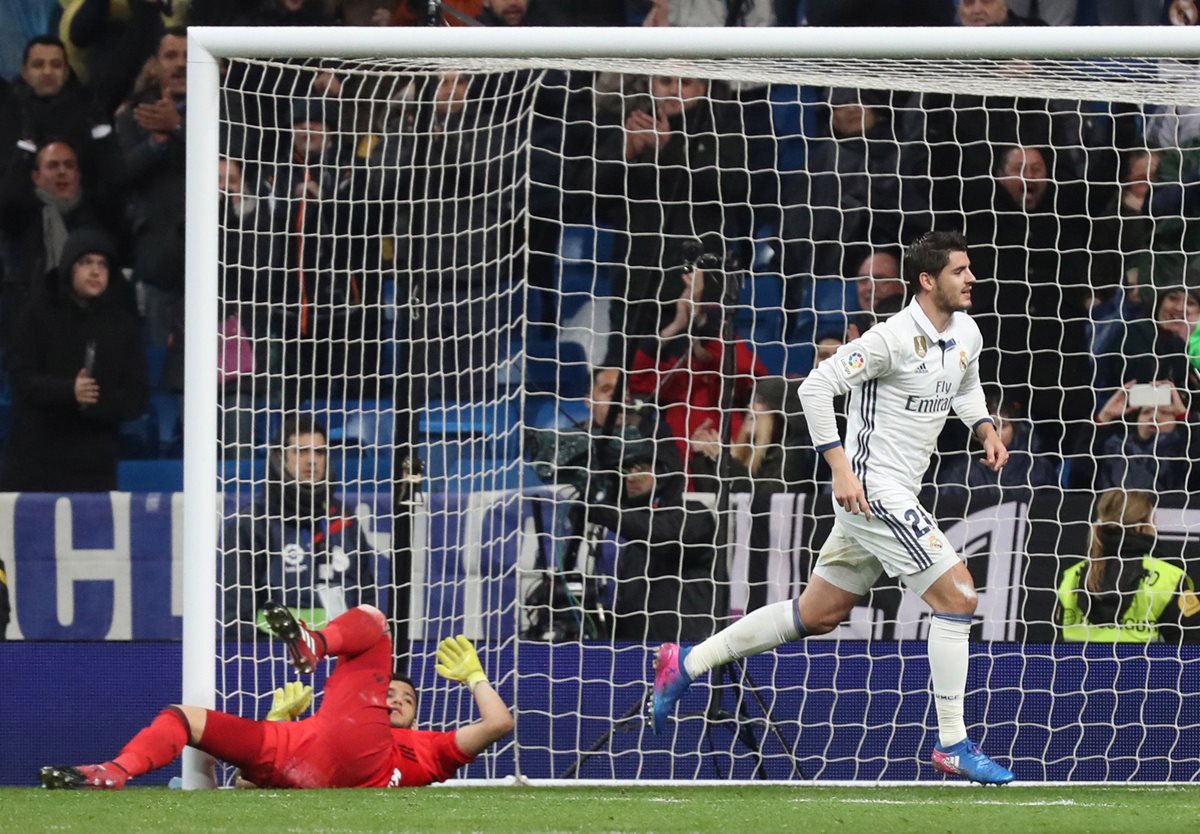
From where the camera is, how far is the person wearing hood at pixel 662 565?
22.6 feet

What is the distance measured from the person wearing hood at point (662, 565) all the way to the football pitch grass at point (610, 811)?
4.79 feet

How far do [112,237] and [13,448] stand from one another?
1.05m

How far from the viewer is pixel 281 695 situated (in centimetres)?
579

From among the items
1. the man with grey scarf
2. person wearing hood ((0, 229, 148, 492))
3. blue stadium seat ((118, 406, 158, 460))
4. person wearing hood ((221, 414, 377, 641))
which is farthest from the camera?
the man with grey scarf

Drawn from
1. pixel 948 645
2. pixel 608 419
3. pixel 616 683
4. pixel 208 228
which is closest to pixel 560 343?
pixel 608 419

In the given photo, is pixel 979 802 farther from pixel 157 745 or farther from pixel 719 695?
pixel 157 745

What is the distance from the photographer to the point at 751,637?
5551 mm

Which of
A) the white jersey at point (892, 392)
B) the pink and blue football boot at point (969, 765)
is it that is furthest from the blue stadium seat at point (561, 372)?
the pink and blue football boot at point (969, 765)

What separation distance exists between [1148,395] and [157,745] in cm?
418

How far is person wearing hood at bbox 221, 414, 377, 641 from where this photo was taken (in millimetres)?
6867

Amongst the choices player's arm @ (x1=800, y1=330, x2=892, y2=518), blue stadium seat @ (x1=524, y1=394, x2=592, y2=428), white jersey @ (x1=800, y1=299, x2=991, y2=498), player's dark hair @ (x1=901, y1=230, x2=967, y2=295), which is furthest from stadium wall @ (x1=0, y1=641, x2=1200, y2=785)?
player's dark hair @ (x1=901, y1=230, x2=967, y2=295)

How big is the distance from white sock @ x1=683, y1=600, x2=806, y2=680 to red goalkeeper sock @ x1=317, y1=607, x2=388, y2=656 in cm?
100

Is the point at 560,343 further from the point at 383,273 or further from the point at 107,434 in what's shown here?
the point at 107,434

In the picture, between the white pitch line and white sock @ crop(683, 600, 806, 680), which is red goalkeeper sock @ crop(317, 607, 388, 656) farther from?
the white pitch line
